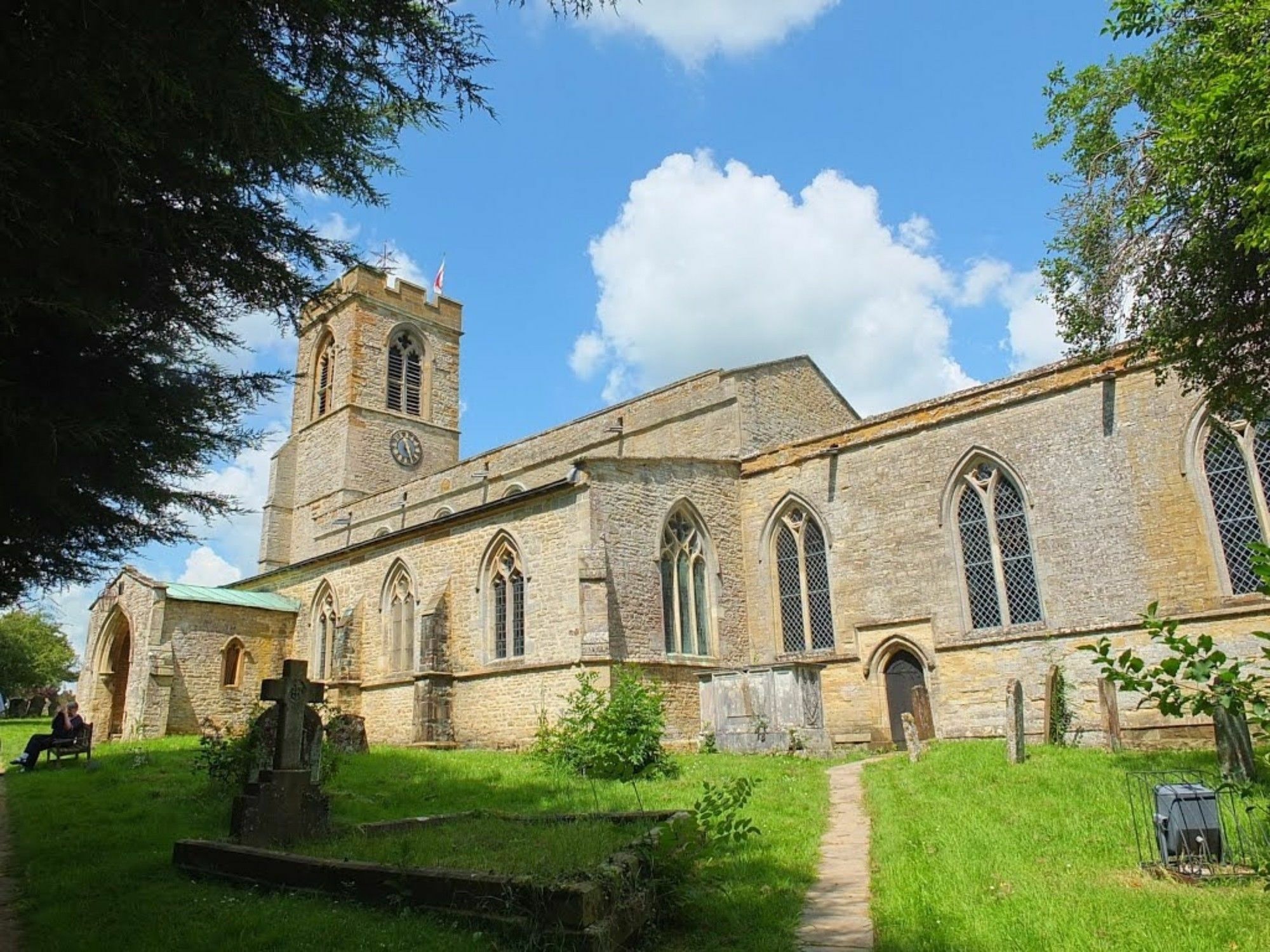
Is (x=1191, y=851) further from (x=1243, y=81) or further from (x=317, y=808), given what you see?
(x=317, y=808)

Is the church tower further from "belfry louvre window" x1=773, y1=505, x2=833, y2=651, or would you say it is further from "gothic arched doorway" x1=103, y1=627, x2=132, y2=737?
"belfry louvre window" x1=773, y1=505, x2=833, y2=651

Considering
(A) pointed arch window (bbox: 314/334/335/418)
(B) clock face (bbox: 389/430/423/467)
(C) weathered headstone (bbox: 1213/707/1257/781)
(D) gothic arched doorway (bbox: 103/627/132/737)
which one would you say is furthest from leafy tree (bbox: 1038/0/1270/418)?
(A) pointed arch window (bbox: 314/334/335/418)

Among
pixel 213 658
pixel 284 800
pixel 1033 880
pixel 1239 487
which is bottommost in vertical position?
pixel 1033 880

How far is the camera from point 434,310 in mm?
39312

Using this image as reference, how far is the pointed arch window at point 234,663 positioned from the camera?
81.5 feet

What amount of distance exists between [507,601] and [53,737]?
9.07 metres

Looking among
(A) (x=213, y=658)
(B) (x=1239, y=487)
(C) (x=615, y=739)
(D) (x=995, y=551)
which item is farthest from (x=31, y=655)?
(B) (x=1239, y=487)

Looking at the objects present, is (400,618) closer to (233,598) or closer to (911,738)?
(233,598)

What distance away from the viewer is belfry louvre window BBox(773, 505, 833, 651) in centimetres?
1978

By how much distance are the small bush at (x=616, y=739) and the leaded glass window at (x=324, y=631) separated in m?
12.8

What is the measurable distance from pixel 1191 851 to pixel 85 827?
1065cm

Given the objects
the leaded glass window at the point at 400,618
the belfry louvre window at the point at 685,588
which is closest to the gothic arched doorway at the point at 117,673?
the leaded glass window at the point at 400,618

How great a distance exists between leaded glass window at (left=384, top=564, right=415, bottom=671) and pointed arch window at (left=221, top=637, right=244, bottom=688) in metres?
5.21

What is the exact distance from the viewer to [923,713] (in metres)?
17.6
